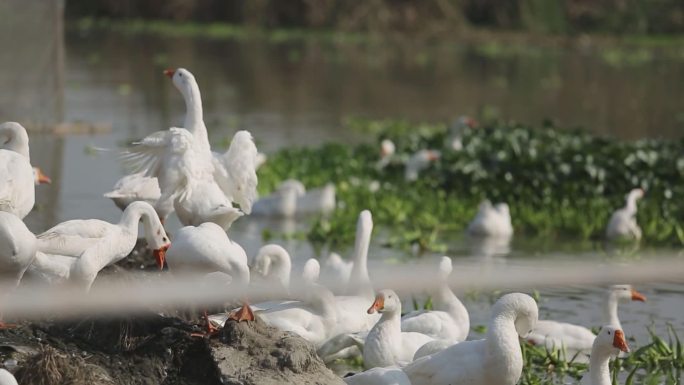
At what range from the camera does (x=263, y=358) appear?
6.76 m

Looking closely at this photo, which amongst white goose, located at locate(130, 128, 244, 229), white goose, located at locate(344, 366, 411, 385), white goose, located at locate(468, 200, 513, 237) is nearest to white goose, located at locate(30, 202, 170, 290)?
white goose, located at locate(130, 128, 244, 229)

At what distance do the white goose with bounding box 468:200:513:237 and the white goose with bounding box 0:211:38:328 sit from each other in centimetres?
654

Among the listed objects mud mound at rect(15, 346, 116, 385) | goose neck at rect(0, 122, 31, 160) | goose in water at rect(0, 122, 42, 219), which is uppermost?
goose neck at rect(0, 122, 31, 160)

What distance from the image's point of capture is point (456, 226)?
1358 centimetres

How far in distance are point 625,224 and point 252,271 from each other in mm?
4967

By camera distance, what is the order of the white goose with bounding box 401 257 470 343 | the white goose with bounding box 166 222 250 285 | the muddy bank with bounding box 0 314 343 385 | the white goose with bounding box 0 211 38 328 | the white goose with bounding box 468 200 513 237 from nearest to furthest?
the muddy bank with bounding box 0 314 343 385 < the white goose with bounding box 0 211 38 328 < the white goose with bounding box 166 222 250 285 < the white goose with bounding box 401 257 470 343 < the white goose with bounding box 468 200 513 237


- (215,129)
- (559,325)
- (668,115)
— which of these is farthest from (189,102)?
(668,115)

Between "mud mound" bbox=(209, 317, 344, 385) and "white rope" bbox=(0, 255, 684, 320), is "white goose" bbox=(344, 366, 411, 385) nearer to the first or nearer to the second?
"mud mound" bbox=(209, 317, 344, 385)

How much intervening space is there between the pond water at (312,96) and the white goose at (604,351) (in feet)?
6.93

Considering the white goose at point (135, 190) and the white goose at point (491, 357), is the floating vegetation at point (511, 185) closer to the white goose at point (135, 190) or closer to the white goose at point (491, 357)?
the white goose at point (135, 190)

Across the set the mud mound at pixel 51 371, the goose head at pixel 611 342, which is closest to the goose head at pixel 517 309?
the goose head at pixel 611 342

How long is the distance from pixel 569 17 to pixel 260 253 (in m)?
38.2

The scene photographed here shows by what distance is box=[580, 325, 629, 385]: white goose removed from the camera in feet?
23.9

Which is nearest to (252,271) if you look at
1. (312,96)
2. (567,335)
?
(567,335)
